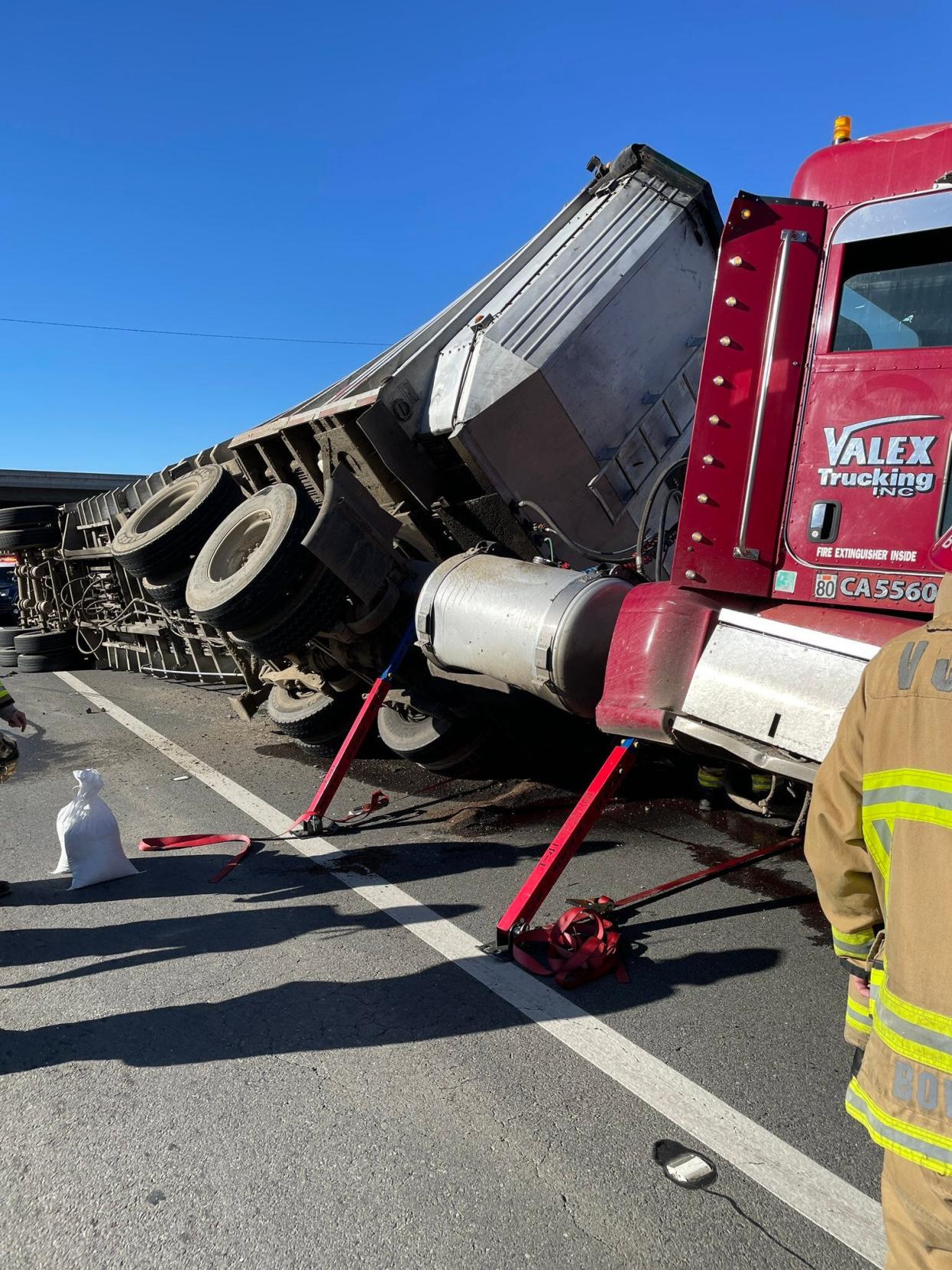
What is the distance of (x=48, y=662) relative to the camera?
42.6 feet

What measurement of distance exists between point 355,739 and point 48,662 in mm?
9472

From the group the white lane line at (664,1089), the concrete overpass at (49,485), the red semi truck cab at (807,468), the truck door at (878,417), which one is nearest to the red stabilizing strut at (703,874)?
the white lane line at (664,1089)

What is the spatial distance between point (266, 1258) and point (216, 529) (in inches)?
171

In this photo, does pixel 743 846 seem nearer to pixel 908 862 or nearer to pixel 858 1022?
pixel 858 1022

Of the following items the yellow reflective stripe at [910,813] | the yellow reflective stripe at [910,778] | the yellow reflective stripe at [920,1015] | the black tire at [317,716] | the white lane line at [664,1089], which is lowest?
the white lane line at [664,1089]

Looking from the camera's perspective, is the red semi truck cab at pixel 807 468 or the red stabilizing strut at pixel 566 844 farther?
the red stabilizing strut at pixel 566 844

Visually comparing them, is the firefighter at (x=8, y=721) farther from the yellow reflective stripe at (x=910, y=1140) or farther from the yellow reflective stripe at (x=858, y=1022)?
the yellow reflective stripe at (x=910, y=1140)

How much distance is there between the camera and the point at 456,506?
18.5 feet

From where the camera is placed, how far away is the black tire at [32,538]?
500 inches

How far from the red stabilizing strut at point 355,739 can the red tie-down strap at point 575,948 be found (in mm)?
1844

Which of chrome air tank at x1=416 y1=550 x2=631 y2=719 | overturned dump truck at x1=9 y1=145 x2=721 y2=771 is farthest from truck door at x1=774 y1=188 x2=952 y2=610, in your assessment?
overturned dump truck at x1=9 y1=145 x2=721 y2=771

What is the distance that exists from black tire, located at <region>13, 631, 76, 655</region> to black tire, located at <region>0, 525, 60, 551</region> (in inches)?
49.7

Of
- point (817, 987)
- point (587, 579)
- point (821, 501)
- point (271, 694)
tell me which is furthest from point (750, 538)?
point (271, 694)

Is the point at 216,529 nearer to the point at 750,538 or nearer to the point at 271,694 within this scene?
the point at 271,694
